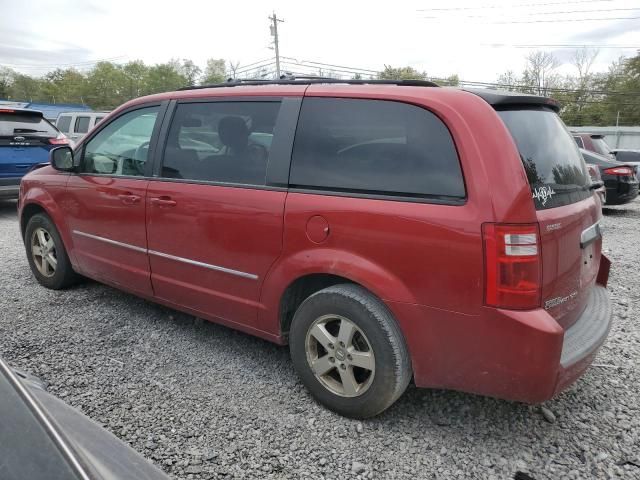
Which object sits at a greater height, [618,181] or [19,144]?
[19,144]

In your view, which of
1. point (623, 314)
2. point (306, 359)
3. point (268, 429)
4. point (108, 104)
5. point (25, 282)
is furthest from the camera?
point (108, 104)

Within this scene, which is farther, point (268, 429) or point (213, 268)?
point (213, 268)

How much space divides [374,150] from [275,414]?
153 cm

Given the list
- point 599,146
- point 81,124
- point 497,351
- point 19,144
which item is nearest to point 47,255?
point 497,351

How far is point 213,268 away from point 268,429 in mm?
1062

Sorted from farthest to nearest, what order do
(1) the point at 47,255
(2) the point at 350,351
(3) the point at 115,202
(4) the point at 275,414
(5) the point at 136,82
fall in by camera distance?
(5) the point at 136,82 → (1) the point at 47,255 → (3) the point at 115,202 → (4) the point at 275,414 → (2) the point at 350,351

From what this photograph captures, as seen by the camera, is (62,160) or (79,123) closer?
(62,160)

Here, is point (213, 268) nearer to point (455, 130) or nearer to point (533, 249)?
point (455, 130)

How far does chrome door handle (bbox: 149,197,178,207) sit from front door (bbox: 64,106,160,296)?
0.13 m

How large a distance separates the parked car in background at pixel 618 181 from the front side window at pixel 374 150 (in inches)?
346

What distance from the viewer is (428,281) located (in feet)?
7.27

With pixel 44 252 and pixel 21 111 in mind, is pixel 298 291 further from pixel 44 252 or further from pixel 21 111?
pixel 21 111

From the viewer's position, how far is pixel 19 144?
8094 mm

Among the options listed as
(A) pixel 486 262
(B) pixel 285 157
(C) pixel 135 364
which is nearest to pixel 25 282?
(C) pixel 135 364
